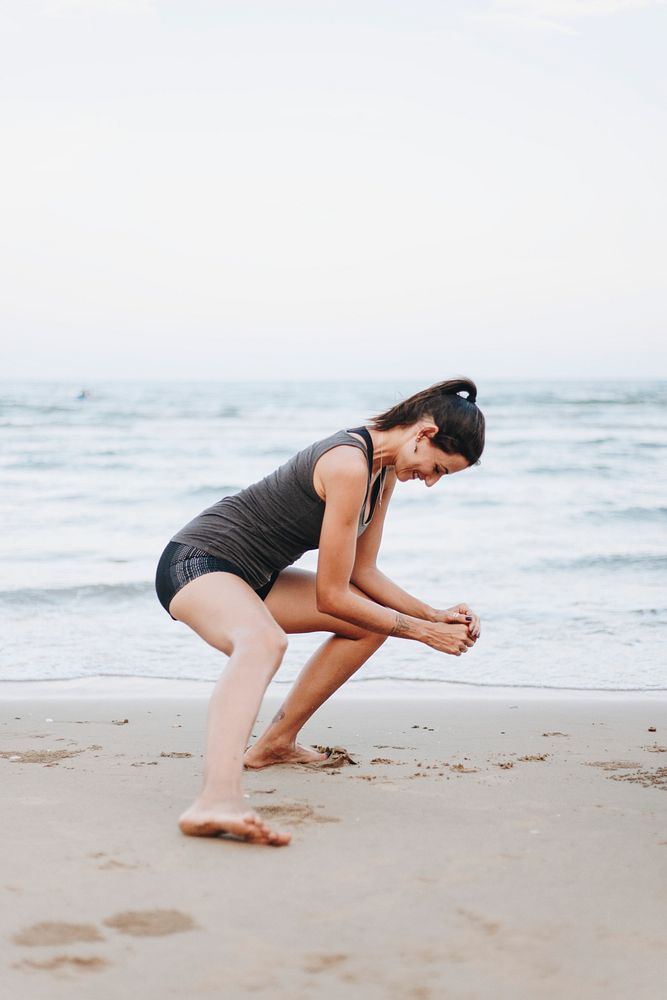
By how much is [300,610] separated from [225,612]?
50 cm

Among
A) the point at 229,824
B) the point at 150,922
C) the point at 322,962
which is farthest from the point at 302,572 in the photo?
the point at 322,962

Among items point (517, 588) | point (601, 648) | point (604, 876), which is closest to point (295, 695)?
point (604, 876)

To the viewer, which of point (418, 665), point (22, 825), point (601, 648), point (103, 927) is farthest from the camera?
point (601, 648)

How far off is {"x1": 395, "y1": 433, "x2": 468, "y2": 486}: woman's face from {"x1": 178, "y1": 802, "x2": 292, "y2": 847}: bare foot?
1.12m

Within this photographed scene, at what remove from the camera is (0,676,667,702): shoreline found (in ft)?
16.7

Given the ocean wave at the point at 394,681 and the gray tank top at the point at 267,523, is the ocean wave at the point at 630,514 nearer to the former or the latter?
the ocean wave at the point at 394,681

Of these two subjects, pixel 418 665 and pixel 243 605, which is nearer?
pixel 243 605

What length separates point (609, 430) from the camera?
2806cm

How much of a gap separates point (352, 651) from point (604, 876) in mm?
1286

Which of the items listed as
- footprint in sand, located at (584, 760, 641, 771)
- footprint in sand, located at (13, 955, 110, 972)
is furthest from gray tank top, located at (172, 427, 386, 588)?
footprint in sand, located at (13, 955, 110, 972)

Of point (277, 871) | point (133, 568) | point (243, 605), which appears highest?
point (243, 605)

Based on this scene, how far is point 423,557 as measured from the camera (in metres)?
9.58

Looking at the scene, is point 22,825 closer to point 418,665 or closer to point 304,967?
point 304,967

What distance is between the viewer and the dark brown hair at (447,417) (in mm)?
3223
